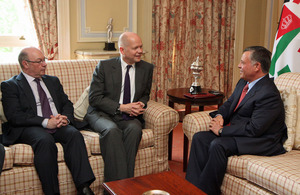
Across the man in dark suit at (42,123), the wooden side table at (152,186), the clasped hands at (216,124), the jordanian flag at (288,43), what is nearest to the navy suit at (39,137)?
the man in dark suit at (42,123)

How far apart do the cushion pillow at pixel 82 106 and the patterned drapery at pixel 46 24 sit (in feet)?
4.13

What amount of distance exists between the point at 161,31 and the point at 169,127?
2.21 meters

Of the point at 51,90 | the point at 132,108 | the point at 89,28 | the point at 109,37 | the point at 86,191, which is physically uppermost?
the point at 89,28

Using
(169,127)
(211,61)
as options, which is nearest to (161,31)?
(211,61)

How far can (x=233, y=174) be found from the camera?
8.85ft

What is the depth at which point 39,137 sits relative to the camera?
275 centimetres

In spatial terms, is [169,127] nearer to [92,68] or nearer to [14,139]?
[92,68]

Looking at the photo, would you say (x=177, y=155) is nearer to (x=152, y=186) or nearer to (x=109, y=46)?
(x=109, y=46)

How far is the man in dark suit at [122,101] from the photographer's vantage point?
2943mm

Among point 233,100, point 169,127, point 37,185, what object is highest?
point 233,100

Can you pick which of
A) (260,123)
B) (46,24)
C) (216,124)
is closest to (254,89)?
(260,123)

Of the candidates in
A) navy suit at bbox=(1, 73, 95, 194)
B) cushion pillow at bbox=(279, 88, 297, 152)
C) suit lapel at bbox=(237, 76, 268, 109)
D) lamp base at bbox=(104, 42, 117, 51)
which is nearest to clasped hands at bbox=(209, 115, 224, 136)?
suit lapel at bbox=(237, 76, 268, 109)

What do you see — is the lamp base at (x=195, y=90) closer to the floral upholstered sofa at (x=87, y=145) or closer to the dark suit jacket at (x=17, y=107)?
the floral upholstered sofa at (x=87, y=145)

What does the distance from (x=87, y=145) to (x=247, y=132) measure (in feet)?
3.82
